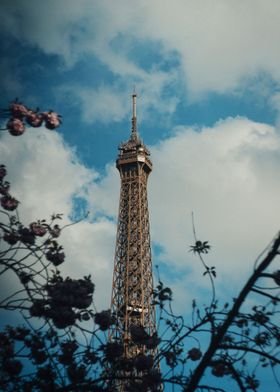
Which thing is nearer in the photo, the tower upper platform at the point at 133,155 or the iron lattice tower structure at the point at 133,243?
the iron lattice tower structure at the point at 133,243

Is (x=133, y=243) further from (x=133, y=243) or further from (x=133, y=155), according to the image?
(x=133, y=155)

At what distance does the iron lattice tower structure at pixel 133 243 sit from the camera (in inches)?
1487

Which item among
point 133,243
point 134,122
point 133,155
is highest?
point 134,122

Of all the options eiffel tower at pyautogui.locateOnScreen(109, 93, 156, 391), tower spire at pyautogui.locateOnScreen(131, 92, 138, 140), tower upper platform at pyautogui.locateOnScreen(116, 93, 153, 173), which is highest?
tower spire at pyautogui.locateOnScreen(131, 92, 138, 140)

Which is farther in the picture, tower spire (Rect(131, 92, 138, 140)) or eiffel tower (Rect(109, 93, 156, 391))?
tower spire (Rect(131, 92, 138, 140))

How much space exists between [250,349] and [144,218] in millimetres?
39789

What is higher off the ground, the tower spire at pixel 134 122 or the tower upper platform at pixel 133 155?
the tower spire at pixel 134 122

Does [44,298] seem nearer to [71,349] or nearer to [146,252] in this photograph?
[71,349]

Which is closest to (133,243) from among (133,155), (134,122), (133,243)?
(133,243)

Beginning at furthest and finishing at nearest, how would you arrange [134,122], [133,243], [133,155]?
[134,122]
[133,155]
[133,243]

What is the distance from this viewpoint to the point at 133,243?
41844 mm

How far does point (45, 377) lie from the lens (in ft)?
14.5

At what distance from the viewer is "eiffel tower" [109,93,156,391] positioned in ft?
124

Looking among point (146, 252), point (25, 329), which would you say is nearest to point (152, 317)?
point (146, 252)
